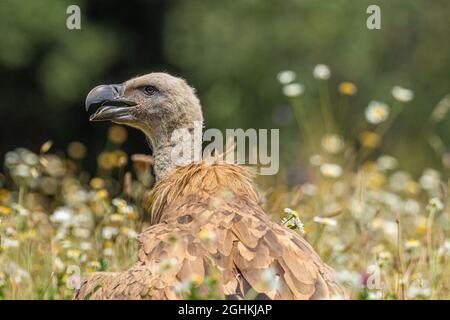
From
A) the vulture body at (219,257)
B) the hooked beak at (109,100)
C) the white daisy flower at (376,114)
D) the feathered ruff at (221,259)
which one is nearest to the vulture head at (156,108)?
the hooked beak at (109,100)

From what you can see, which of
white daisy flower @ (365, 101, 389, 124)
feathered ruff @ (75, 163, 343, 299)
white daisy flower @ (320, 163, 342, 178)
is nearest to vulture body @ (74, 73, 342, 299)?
feathered ruff @ (75, 163, 343, 299)

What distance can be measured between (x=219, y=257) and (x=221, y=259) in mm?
14

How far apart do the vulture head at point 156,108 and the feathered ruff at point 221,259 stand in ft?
3.64

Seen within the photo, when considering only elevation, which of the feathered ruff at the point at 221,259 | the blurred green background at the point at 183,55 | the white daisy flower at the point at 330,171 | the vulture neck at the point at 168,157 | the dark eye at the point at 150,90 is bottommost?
the feathered ruff at the point at 221,259

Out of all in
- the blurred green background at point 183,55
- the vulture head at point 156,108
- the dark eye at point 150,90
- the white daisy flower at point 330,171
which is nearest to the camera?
the vulture head at point 156,108

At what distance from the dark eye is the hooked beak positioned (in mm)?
99

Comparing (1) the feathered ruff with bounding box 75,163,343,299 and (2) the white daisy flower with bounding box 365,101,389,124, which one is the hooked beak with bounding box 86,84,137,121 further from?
(2) the white daisy flower with bounding box 365,101,389,124

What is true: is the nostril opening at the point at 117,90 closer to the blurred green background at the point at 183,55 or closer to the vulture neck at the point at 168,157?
the vulture neck at the point at 168,157

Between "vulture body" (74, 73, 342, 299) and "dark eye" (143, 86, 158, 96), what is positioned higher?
"dark eye" (143, 86, 158, 96)

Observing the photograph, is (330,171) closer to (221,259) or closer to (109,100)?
(109,100)

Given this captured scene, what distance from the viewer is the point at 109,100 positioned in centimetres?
603

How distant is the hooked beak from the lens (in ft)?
19.6

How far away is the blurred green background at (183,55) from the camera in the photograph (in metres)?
12.9

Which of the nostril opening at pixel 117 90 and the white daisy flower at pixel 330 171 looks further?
the white daisy flower at pixel 330 171
